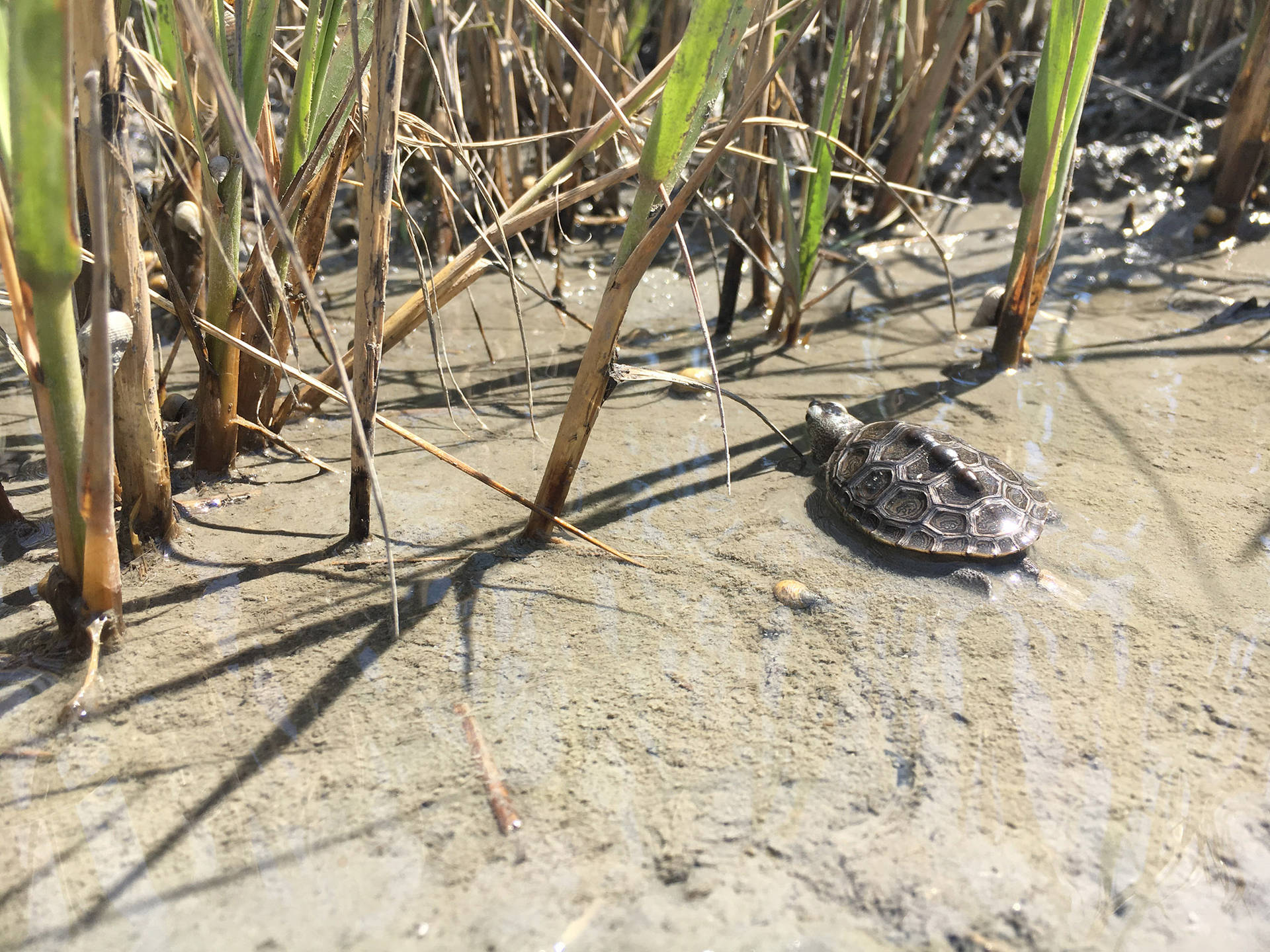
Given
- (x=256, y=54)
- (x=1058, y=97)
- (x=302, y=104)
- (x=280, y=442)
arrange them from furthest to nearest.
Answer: (x=1058, y=97) < (x=280, y=442) < (x=302, y=104) < (x=256, y=54)

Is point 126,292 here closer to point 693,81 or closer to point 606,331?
point 606,331

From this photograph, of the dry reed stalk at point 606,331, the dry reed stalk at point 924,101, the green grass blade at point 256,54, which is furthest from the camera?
the dry reed stalk at point 924,101

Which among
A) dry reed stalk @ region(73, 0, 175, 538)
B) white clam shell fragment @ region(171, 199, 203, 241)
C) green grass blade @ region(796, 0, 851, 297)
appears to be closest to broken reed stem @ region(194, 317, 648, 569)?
dry reed stalk @ region(73, 0, 175, 538)

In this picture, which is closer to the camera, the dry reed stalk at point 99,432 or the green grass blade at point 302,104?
the dry reed stalk at point 99,432

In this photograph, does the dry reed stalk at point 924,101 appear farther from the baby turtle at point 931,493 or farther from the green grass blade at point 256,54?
the green grass blade at point 256,54

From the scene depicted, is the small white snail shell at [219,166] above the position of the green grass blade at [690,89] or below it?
below

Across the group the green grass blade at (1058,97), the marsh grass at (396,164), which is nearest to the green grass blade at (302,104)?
the marsh grass at (396,164)

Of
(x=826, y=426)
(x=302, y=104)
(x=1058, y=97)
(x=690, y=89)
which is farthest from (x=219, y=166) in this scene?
(x=1058, y=97)

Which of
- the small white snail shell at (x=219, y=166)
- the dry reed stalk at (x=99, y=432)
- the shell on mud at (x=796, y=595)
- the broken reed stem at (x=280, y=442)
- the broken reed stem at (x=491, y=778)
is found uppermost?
the small white snail shell at (x=219, y=166)
